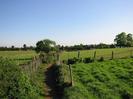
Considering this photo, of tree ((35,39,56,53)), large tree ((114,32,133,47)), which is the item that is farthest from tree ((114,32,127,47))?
tree ((35,39,56,53))

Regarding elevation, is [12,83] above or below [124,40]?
below

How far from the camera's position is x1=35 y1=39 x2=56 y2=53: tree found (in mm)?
58000

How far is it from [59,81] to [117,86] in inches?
188

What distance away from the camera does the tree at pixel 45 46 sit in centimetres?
5800

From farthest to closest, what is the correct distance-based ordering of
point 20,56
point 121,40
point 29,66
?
point 121,40 → point 20,56 → point 29,66

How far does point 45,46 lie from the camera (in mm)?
58500

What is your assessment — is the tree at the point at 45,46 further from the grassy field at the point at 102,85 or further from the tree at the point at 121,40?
the tree at the point at 121,40

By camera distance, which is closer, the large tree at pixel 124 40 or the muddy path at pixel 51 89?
the muddy path at pixel 51 89

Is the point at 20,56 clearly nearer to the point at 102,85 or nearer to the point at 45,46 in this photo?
the point at 45,46

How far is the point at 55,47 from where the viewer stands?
59656 mm

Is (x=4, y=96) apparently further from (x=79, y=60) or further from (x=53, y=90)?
(x=79, y=60)

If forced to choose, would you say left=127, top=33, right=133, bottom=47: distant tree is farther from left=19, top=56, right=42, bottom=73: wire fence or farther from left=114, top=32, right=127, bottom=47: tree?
left=19, top=56, right=42, bottom=73: wire fence

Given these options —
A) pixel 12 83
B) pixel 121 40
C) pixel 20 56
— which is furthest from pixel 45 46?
pixel 121 40

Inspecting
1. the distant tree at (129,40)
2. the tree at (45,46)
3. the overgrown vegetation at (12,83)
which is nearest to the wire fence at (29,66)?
the overgrown vegetation at (12,83)
